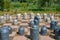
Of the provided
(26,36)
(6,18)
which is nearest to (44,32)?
(26,36)

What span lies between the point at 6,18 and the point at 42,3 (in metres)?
7.09

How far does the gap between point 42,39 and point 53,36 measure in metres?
0.42

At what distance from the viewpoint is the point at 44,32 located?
513cm

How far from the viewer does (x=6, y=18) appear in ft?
23.7

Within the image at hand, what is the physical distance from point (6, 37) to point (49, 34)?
1447 millimetres

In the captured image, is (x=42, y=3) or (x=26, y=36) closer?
(x=26, y=36)

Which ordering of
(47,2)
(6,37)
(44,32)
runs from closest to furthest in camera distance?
(6,37) < (44,32) < (47,2)

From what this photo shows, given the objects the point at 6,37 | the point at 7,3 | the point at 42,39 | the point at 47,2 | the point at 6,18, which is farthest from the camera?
the point at 47,2

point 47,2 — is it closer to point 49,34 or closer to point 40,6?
point 40,6

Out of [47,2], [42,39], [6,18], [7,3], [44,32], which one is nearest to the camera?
[42,39]

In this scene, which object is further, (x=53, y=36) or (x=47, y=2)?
(x=47, y=2)

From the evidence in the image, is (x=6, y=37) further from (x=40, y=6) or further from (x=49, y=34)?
(x=40, y=6)

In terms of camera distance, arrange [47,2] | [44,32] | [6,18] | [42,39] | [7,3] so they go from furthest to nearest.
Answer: [47,2] → [7,3] → [6,18] → [44,32] → [42,39]

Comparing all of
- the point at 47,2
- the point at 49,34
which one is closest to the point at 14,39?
the point at 49,34
